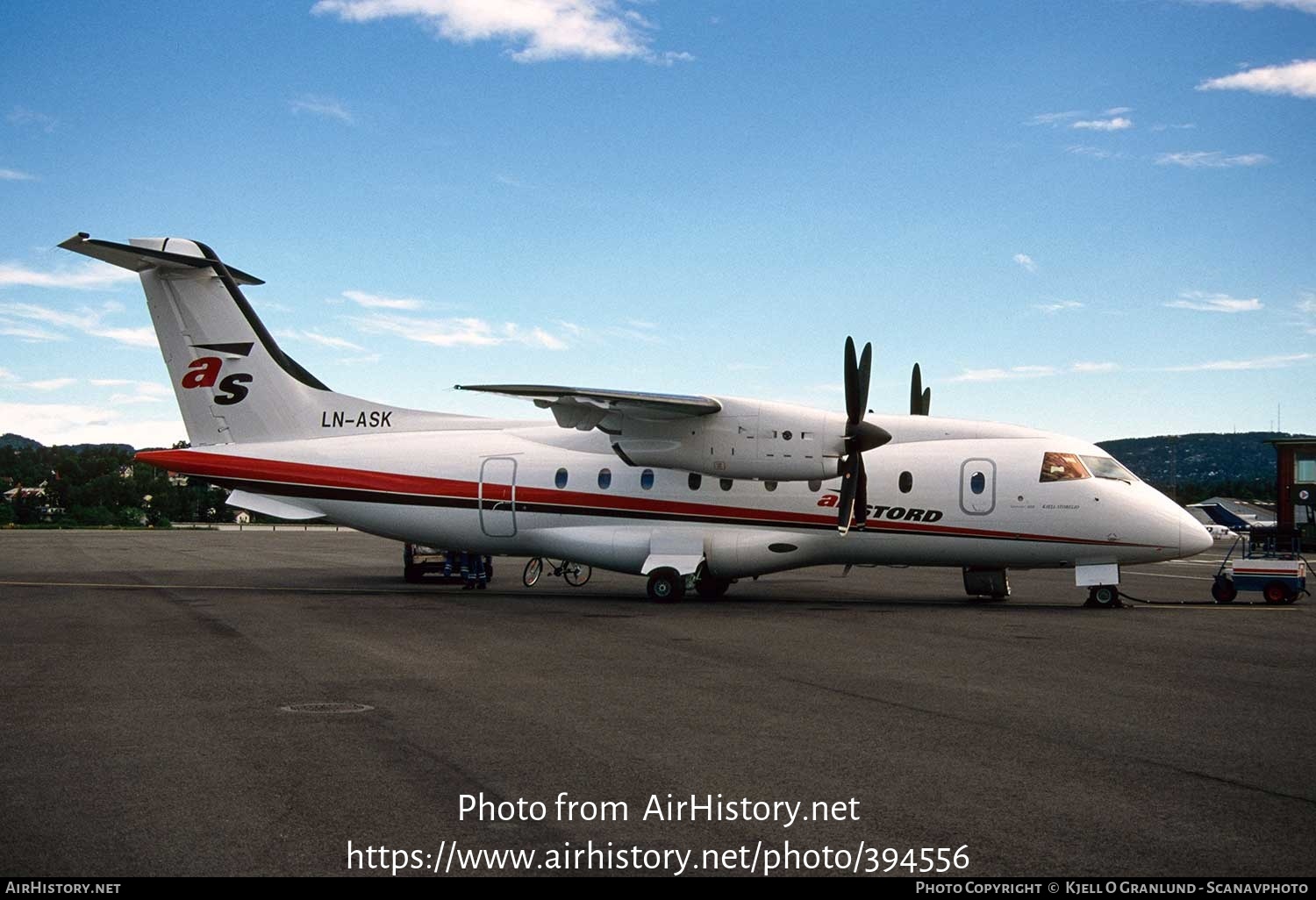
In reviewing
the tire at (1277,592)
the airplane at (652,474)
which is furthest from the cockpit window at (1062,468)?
the tire at (1277,592)

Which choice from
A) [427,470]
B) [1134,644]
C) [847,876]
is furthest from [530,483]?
[847,876]

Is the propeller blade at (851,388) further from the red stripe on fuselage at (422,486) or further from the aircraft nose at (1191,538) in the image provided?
the aircraft nose at (1191,538)

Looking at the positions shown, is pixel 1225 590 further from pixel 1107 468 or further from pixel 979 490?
pixel 979 490

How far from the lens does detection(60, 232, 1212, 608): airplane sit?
2209 cm

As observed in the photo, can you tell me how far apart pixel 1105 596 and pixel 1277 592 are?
4453mm

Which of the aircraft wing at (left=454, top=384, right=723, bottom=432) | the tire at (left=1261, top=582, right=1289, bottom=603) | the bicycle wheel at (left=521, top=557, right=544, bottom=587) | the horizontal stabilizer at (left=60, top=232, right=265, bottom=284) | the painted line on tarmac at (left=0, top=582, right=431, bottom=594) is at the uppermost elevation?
the horizontal stabilizer at (left=60, top=232, right=265, bottom=284)

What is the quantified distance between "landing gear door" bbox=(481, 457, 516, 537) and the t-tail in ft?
9.20

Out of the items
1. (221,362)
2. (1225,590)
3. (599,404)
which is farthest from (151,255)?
(1225,590)

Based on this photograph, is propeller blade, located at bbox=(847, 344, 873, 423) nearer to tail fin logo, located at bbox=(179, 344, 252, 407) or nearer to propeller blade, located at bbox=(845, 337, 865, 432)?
propeller blade, located at bbox=(845, 337, 865, 432)

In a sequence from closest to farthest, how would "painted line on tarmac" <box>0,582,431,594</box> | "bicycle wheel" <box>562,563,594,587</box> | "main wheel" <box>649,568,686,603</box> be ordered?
"main wheel" <box>649,568,686,603</box>, "painted line on tarmac" <box>0,582,431,594</box>, "bicycle wheel" <box>562,563,594,587</box>

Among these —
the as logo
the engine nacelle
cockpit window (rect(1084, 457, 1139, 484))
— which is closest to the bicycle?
the engine nacelle

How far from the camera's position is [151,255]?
2500 centimetres
